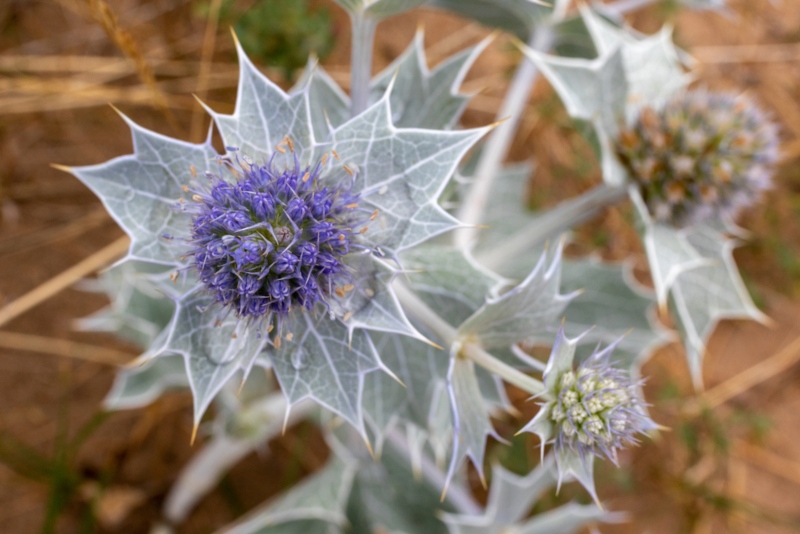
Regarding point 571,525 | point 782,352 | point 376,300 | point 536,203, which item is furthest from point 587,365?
point 782,352

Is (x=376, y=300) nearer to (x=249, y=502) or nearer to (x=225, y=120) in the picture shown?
(x=225, y=120)

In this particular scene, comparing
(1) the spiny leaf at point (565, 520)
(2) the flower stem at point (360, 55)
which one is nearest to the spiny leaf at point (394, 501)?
(1) the spiny leaf at point (565, 520)

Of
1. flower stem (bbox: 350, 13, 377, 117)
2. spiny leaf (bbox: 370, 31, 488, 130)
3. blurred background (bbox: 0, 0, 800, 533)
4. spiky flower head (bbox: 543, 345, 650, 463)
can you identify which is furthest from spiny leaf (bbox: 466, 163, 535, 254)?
spiky flower head (bbox: 543, 345, 650, 463)

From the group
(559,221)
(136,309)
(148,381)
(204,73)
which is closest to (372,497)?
(148,381)

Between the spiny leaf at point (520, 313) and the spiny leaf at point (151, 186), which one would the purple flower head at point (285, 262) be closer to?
the spiny leaf at point (151, 186)

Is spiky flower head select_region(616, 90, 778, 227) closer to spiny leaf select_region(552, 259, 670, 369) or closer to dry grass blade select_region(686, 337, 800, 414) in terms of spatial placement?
spiny leaf select_region(552, 259, 670, 369)
